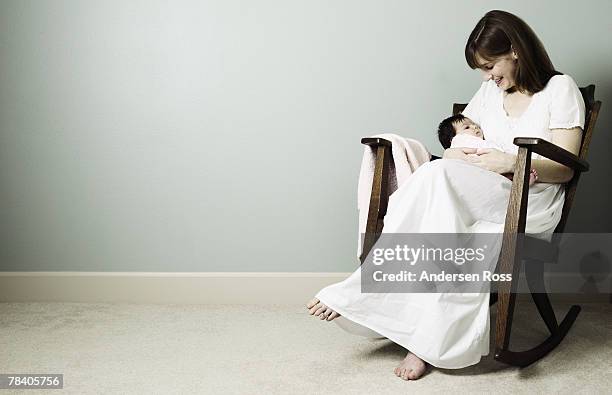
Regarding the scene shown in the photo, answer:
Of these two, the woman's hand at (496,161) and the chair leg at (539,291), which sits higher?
the woman's hand at (496,161)

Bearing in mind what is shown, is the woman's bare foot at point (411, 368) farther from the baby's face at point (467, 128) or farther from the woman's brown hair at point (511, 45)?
the woman's brown hair at point (511, 45)

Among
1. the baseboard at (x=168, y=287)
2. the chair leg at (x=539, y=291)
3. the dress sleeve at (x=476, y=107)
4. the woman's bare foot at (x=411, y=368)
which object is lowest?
the baseboard at (x=168, y=287)

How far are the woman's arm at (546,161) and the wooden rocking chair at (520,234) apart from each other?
44 mm

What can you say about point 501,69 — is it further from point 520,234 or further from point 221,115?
point 221,115

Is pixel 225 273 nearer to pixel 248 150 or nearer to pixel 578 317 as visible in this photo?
pixel 248 150

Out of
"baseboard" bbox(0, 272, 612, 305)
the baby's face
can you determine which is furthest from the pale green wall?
the baby's face

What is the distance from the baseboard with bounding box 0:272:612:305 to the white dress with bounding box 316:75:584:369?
678 millimetres

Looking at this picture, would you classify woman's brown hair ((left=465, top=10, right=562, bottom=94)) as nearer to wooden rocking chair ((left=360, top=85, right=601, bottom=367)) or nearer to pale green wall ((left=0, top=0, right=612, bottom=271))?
wooden rocking chair ((left=360, top=85, right=601, bottom=367))

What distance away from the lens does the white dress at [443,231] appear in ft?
5.26

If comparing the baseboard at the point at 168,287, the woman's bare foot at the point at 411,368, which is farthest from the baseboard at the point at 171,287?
the woman's bare foot at the point at 411,368

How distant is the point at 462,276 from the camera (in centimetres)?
166

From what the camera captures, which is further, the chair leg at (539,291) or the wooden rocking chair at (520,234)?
the chair leg at (539,291)

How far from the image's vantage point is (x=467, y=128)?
6.86ft

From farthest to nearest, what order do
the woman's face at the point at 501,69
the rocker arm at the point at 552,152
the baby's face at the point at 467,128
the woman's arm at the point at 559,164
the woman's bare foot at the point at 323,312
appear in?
the baby's face at the point at 467,128 → the woman's face at the point at 501,69 → the woman's arm at the point at 559,164 → the woman's bare foot at the point at 323,312 → the rocker arm at the point at 552,152
